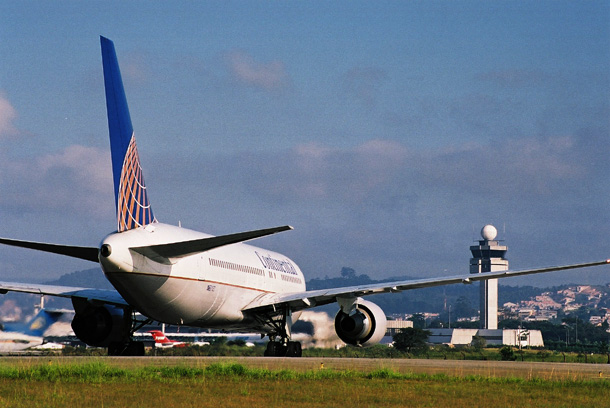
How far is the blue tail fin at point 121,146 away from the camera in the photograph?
97.8ft

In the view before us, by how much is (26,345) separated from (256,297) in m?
9.75

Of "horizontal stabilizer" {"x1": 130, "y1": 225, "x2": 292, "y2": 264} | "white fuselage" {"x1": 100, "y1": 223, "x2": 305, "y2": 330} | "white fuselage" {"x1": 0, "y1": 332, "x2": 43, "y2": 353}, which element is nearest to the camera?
"horizontal stabilizer" {"x1": 130, "y1": 225, "x2": 292, "y2": 264}

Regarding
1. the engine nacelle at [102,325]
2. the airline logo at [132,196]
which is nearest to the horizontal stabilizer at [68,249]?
the airline logo at [132,196]

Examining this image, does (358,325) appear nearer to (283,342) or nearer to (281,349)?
(283,342)

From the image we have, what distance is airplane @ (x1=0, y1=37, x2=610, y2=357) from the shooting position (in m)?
28.6

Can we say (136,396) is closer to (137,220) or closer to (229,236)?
(229,236)

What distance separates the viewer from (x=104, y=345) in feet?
120

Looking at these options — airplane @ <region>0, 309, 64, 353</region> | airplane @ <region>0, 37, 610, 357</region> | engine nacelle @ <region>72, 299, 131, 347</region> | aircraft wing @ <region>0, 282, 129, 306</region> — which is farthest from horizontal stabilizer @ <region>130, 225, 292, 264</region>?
airplane @ <region>0, 309, 64, 353</region>

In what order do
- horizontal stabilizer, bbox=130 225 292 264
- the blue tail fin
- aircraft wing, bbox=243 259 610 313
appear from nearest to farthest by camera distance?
1. horizontal stabilizer, bbox=130 225 292 264
2. the blue tail fin
3. aircraft wing, bbox=243 259 610 313

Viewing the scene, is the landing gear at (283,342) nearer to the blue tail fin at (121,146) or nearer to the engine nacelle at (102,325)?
the engine nacelle at (102,325)

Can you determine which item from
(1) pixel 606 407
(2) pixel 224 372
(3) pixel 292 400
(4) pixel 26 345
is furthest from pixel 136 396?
(4) pixel 26 345

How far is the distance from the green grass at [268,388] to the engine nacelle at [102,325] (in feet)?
41.4

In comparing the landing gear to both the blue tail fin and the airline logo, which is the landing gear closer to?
the airline logo

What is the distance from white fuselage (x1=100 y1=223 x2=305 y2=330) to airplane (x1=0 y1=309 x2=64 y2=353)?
7598 mm
